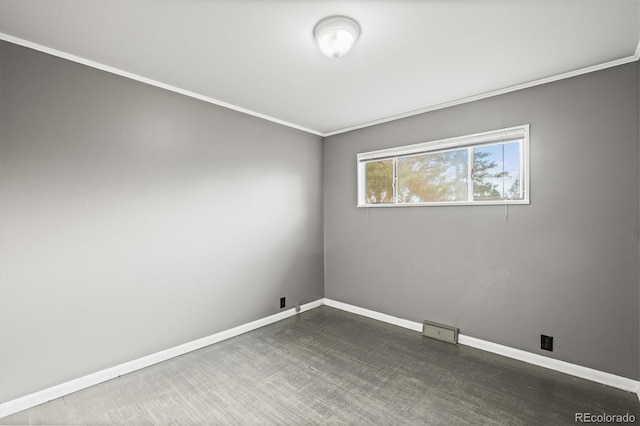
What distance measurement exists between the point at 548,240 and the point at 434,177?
4.02ft

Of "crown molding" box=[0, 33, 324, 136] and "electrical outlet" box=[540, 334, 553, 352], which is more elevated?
"crown molding" box=[0, 33, 324, 136]

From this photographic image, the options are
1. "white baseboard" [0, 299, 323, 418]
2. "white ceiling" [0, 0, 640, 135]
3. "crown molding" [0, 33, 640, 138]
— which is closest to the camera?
"white ceiling" [0, 0, 640, 135]

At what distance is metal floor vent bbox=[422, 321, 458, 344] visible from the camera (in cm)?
A: 308

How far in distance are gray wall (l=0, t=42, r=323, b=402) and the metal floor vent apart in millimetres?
1787

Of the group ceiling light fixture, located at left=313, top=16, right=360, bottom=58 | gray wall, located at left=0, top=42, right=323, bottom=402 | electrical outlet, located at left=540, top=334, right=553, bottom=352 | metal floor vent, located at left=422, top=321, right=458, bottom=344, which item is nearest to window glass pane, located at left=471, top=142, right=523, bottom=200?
electrical outlet, located at left=540, top=334, right=553, bottom=352

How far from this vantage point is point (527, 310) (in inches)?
107

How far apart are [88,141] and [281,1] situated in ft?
5.95

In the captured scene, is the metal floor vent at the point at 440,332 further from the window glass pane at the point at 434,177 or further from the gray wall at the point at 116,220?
the gray wall at the point at 116,220

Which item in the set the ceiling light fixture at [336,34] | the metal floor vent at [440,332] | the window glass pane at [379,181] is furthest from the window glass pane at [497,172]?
the ceiling light fixture at [336,34]

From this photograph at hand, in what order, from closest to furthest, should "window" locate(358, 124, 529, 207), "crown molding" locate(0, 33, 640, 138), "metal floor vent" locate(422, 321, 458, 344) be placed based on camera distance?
1. "crown molding" locate(0, 33, 640, 138)
2. "window" locate(358, 124, 529, 207)
3. "metal floor vent" locate(422, 321, 458, 344)

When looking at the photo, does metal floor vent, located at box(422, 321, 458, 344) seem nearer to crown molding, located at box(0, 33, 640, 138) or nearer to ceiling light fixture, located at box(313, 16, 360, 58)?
crown molding, located at box(0, 33, 640, 138)

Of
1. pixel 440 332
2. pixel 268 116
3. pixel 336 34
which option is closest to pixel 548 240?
pixel 440 332

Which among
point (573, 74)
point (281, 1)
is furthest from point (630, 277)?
point (281, 1)

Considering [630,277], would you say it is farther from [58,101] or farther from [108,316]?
[58,101]
